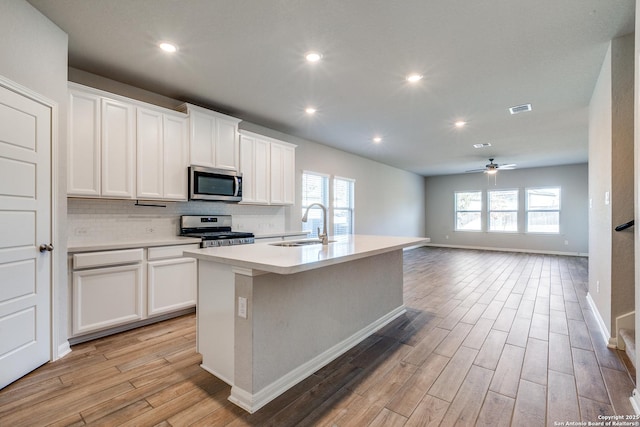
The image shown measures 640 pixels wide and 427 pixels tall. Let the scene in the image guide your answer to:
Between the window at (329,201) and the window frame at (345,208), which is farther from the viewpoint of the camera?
the window frame at (345,208)

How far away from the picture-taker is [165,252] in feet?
10.3

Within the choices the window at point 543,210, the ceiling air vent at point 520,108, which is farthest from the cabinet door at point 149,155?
the window at point 543,210

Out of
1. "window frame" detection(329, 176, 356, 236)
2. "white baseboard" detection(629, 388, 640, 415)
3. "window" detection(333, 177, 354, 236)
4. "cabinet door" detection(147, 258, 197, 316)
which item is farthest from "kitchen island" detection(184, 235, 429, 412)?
"window" detection(333, 177, 354, 236)

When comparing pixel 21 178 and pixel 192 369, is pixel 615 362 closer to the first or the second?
pixel 192 369

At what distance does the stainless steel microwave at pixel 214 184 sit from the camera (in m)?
3.52

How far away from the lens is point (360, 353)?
2486 mm

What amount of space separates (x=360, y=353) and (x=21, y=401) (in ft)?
7.46

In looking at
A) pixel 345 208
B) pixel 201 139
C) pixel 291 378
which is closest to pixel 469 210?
pixel 345 208

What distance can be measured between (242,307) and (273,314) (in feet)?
0.71

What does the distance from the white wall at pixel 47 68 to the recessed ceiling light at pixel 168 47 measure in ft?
2.35

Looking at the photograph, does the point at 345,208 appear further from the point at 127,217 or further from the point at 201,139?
the point at 127,217

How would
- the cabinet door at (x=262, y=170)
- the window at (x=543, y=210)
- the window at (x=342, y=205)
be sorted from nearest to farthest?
the cabinet door at (x=262, y=170), the window at (x=342, y=205), the window at (x=543, y=210)

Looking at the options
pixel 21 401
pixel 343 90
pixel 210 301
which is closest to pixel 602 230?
pixel 343 90

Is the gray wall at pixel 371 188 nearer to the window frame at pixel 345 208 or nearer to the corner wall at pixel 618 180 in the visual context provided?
the window frame at pixel 345 208
